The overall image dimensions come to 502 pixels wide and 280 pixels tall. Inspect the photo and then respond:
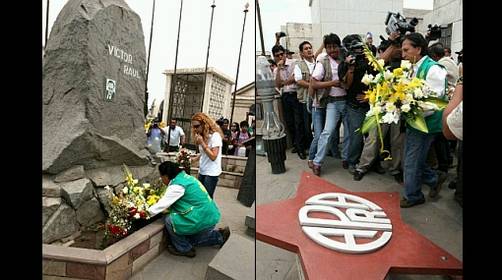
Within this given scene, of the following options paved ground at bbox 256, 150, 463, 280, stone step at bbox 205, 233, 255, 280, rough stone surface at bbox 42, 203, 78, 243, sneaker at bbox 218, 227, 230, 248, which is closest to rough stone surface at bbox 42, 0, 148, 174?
rough stone surface at bbox 42, 203, 78, 243

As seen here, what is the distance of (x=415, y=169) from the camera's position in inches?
33.8

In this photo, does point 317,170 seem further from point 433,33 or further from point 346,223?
point 433,33

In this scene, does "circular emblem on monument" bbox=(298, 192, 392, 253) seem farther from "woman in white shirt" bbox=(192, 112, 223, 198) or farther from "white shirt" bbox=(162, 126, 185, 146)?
"white shirt" bbox=(162, 126, 185, 146)

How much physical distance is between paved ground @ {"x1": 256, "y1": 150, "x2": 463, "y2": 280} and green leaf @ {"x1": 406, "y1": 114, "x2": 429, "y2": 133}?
0.13 metres

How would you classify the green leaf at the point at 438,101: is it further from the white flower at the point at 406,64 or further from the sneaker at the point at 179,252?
the sneaker at the point at 179,252

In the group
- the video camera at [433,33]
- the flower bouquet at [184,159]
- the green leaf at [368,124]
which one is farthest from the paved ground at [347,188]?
the flower bouquet at [184,159]

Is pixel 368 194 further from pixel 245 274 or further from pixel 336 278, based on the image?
pixel 245 274

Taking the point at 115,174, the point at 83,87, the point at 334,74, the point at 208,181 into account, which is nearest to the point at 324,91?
the point at 334,74

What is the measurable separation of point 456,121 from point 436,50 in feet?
0.65

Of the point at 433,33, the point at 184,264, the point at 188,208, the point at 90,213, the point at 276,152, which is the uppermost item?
the point at 433,33

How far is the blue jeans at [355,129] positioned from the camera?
89 cm

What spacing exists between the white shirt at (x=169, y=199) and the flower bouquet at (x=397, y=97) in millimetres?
1758

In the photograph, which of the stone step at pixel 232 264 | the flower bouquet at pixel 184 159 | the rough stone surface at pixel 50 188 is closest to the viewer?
the stone step at pixel 232 264
